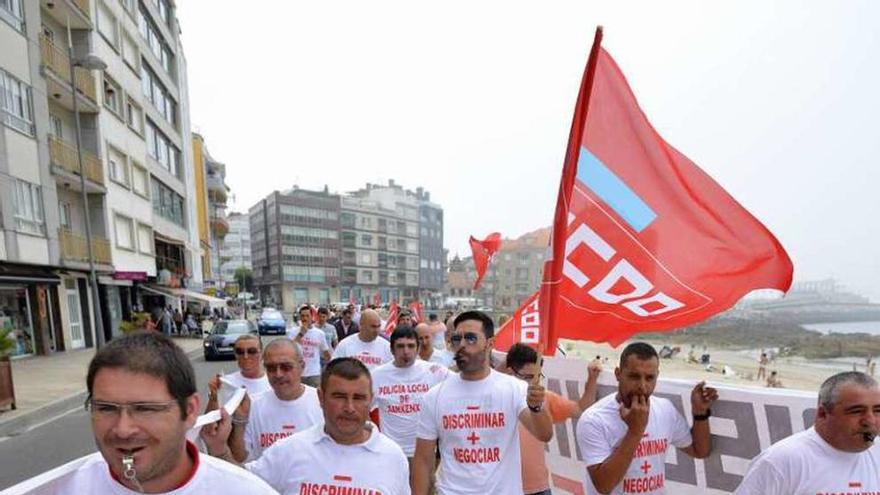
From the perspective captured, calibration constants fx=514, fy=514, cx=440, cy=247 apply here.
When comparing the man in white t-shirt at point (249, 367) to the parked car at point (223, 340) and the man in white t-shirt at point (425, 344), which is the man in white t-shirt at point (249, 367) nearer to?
the man in white t-shirt at point (425, 344)

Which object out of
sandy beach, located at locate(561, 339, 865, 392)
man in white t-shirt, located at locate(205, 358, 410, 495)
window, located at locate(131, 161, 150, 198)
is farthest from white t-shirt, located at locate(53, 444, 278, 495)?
window, located at locate(131, 161, 150, 198)

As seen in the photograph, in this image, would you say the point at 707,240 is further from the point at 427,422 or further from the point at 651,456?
the point at 427,422

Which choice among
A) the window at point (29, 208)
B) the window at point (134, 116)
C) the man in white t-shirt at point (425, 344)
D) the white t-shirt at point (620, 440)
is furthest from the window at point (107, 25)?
the white t-shirt at point (620, 440)

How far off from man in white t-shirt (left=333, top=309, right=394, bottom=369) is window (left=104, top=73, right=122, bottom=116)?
75.4ft

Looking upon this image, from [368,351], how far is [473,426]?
126 inches

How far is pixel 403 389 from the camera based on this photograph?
4652 mm

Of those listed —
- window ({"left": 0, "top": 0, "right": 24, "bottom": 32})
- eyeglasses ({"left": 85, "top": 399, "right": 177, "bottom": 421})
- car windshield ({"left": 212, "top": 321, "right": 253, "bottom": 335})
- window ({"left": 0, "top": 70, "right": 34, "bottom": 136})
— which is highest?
window ({"left": 0, "top": 0, "right": 24, "bottom": 32})

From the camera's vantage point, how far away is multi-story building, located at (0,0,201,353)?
16.8 m

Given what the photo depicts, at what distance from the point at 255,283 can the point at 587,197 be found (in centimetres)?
9957

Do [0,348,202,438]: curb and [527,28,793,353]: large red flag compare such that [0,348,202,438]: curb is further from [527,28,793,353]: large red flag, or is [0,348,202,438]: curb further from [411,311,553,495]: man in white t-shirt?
[527,28,793,353]: large red flag

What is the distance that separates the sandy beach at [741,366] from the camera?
25034 mm

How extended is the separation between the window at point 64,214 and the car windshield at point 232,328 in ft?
26.6

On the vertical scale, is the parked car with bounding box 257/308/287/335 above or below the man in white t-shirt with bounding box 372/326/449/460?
below

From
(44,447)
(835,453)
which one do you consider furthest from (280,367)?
(44,447)
